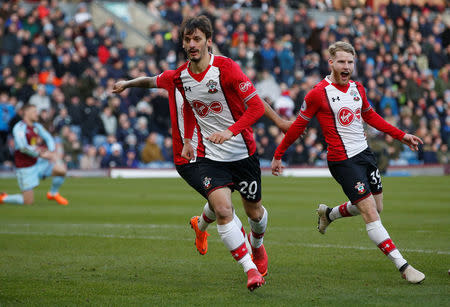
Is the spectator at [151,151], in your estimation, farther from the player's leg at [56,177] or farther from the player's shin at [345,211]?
the player's shin at [345,211]

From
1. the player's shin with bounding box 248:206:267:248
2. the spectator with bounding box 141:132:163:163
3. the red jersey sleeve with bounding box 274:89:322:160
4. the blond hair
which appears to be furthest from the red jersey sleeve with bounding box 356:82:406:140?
the spectator with bounding box 141:132:163:163

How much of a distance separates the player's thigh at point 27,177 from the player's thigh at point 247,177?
32.2 feet

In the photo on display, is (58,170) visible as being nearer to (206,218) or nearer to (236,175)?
(206,218)

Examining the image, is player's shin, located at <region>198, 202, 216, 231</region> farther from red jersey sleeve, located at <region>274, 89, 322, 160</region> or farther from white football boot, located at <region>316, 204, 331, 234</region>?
white football boot, located at <region>316, 204, 331, 234</region>

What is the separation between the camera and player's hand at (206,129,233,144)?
712cm

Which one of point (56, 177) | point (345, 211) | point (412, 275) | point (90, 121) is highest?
point (412, 275)

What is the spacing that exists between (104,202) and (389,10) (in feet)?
65.6

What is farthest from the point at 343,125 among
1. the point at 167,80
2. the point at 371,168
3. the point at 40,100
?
the point at 40,100

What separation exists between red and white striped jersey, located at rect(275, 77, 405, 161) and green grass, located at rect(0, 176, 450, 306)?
1285mm

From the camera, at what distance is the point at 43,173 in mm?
17719

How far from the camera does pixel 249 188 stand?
793cm

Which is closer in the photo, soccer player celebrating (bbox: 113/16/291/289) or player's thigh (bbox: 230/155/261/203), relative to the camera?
soccer player celebrating (bbox: 113/16/291/289)

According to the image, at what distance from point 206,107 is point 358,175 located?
1721 millimetres

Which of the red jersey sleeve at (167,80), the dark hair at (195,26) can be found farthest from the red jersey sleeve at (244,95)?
the red jersey sleeve at (167,80)
